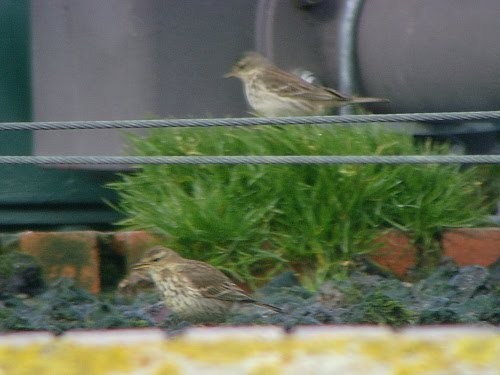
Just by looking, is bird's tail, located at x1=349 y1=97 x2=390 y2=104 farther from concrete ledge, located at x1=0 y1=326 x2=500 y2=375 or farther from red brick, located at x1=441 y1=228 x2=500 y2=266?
concrete ledge, located at x1=0 y1=326 x2=500 y2=375

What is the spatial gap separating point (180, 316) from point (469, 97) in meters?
1.96

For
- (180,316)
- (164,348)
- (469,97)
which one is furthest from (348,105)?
(164,348)

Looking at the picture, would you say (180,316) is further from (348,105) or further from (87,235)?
(348,105)

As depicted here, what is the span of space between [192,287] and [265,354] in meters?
2.76

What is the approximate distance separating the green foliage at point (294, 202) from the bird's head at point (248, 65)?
925 mm

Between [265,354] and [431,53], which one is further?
[431,53]

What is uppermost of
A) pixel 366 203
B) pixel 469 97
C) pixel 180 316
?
pixel 469 97

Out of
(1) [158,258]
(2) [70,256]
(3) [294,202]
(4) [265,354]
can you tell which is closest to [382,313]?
(3) [294,202]

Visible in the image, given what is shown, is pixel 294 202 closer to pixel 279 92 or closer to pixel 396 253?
pixel 396 253

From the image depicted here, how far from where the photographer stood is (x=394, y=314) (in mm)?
A: 5781

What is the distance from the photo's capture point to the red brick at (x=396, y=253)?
6.63 m

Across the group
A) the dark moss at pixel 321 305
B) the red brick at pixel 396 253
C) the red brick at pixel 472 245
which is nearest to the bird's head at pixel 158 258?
the dark moss at pixel 321 305

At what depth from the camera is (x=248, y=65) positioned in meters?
7.83

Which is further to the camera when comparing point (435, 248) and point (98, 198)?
point (98, 198)
